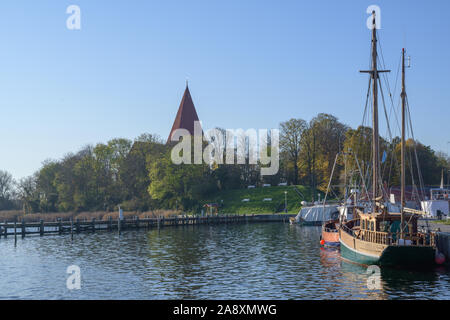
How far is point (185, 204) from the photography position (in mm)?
109312

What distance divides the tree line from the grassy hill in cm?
341

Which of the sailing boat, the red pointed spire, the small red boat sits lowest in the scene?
the small red boat

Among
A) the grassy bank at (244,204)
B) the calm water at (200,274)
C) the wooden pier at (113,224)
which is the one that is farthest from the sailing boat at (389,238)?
the grassy bank at (244,204)

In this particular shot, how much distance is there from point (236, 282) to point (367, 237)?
10634 mm

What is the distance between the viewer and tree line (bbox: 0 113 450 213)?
353 ft

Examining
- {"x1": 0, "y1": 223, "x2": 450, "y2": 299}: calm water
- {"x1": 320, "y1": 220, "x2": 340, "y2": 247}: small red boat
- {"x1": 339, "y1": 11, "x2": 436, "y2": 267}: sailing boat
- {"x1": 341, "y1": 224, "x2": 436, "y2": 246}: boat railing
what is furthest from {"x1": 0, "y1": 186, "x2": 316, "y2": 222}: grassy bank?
{"x1": 341, "y1": 224, "x2": 436, "y2": 246}: boat railing

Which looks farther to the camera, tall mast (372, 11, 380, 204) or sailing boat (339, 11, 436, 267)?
tall mast (372, 11, 380, 204)

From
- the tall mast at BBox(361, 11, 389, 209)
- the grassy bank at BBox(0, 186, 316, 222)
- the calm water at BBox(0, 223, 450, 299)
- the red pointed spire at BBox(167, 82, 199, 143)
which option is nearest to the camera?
the calm water at BBox(0, 223, 450, 299)

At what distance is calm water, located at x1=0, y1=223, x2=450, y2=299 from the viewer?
26906mm

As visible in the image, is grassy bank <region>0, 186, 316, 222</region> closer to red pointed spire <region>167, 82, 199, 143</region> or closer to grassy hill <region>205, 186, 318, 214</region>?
grassy hill <region>205, 186, 318, 214</region>

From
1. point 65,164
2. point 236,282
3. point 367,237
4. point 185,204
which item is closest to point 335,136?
point 185,204

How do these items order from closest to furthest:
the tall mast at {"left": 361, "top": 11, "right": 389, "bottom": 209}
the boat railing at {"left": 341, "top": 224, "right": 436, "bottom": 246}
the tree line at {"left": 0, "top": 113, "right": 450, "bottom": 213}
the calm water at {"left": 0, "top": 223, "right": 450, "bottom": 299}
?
1. the calm water at {"left": 0, "top": 223, "right": 450, "bottom": 299}
2. the boat railing at {"left": 341, "top": 224, "right": 436, "bottom": 246}
3. the tall mast at {"left": 361, "top": 11, "right": 389, "bottom": 209}
4. the tree line at {"left": 0, "top": 113, "right": 450, "bottom": 213}

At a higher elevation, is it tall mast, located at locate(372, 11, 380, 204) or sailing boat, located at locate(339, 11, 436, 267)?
tall mast, located at locate(372, 11, 380, 204)
